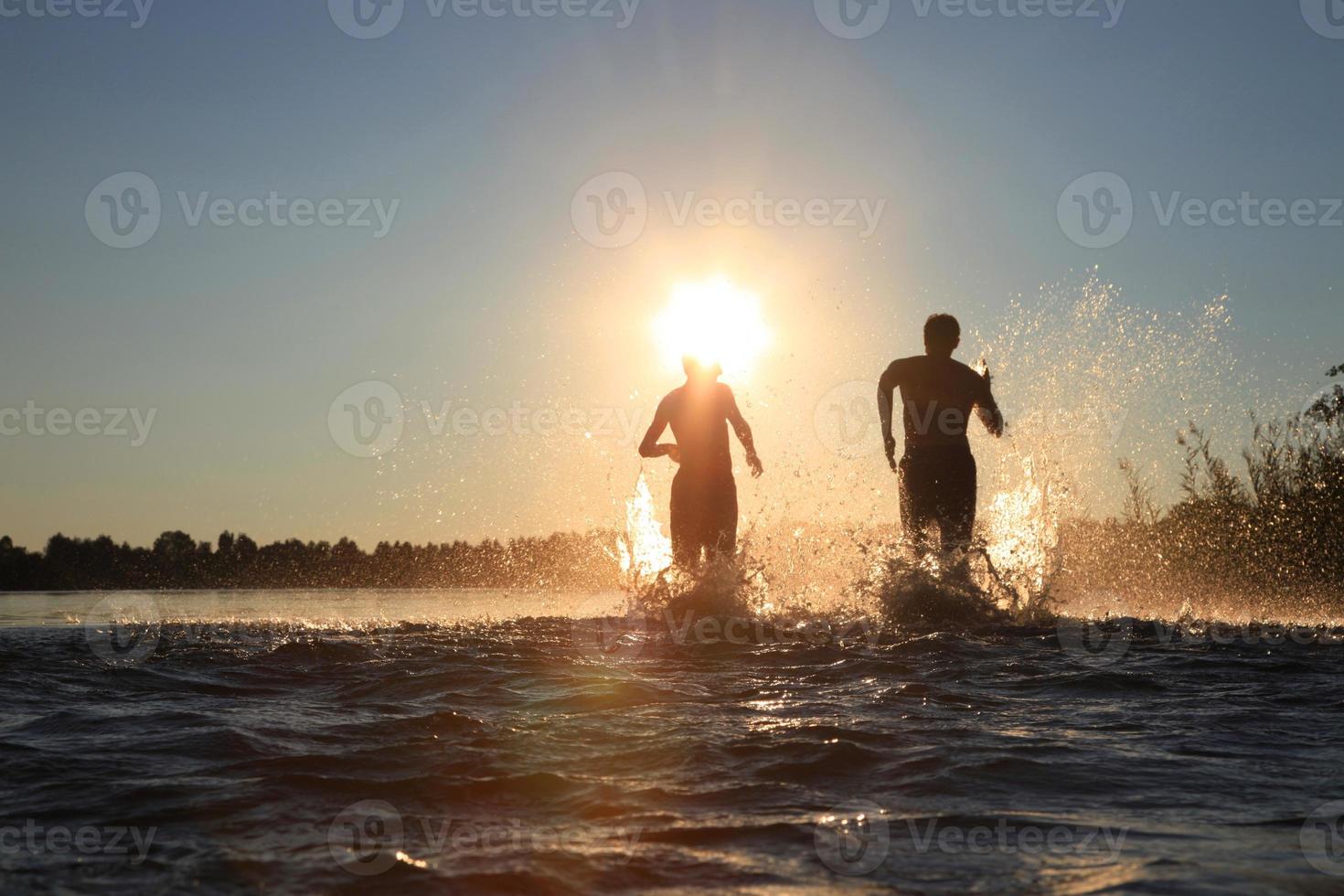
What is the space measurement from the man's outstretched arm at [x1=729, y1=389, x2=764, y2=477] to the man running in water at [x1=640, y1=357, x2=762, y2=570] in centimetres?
4

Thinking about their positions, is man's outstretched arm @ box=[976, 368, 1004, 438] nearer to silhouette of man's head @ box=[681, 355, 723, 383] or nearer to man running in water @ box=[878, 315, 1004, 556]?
man running in water @ box=[878, 315, 1004, 556]

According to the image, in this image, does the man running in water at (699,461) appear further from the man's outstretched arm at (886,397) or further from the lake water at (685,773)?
the lake water at (685,773)

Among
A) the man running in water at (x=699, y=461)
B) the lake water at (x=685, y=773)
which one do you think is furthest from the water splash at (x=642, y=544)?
the lake water at (x=685, y=773)

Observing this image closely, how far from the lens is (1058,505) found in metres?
11.2

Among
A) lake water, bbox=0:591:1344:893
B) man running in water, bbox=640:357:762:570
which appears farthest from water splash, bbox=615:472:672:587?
lake water, bbox=0:591:1344:893

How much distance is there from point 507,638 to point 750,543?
3.60m

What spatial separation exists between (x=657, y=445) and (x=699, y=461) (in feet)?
1.57

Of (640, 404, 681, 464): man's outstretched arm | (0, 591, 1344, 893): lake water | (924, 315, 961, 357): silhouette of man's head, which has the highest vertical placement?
(924, 315, 961, 357): silhouette of man's head

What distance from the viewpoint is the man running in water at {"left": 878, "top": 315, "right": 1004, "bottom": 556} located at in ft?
33.1

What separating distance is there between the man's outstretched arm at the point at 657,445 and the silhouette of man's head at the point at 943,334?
2.92 metres

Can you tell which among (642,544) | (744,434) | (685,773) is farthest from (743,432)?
(685,773)

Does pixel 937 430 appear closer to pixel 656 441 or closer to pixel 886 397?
pixel 886 397

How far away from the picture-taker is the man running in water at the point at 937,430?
1009cm

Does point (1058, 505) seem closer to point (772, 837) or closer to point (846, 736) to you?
point (846, 736)
